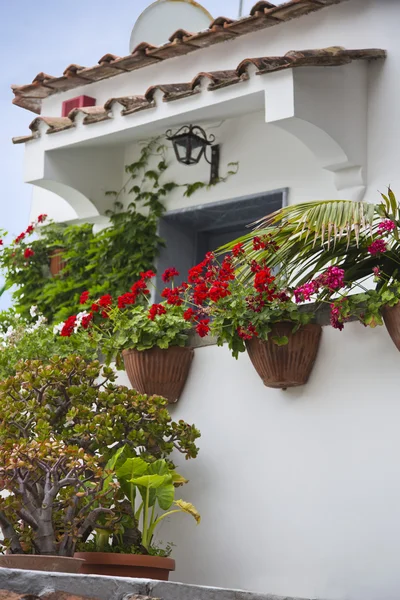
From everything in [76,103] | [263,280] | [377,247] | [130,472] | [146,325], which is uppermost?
[76,103]

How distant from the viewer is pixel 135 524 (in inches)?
214

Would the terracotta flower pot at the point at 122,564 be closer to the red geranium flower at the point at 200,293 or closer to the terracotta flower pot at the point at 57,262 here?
the red geranium flower at the point at 200,293

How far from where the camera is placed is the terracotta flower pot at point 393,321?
498 cm

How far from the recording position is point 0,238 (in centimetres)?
999

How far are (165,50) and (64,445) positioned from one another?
473 cm

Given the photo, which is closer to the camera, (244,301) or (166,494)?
(166,494)

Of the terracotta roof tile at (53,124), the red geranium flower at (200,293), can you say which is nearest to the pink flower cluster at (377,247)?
the red geranium flower at (200,293)

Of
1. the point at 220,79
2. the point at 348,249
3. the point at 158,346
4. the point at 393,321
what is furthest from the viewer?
the point at 220,79

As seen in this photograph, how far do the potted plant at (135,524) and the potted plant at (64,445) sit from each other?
0.08 metres

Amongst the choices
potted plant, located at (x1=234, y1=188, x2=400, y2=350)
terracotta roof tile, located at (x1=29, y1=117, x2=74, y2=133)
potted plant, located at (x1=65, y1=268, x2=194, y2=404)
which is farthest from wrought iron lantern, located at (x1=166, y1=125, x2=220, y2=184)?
potted plant, located at (x1=234, y1=188, x2=400, y2=350)

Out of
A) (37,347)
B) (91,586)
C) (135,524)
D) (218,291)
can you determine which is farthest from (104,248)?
(91,586)

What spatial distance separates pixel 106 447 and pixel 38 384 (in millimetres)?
543

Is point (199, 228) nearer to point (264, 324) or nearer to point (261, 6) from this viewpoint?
point (261, 6)

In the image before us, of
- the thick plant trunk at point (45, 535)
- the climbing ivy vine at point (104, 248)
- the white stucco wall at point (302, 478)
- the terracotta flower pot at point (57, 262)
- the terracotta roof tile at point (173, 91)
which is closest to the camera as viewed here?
the thick plant trunk at point (45, 535)
